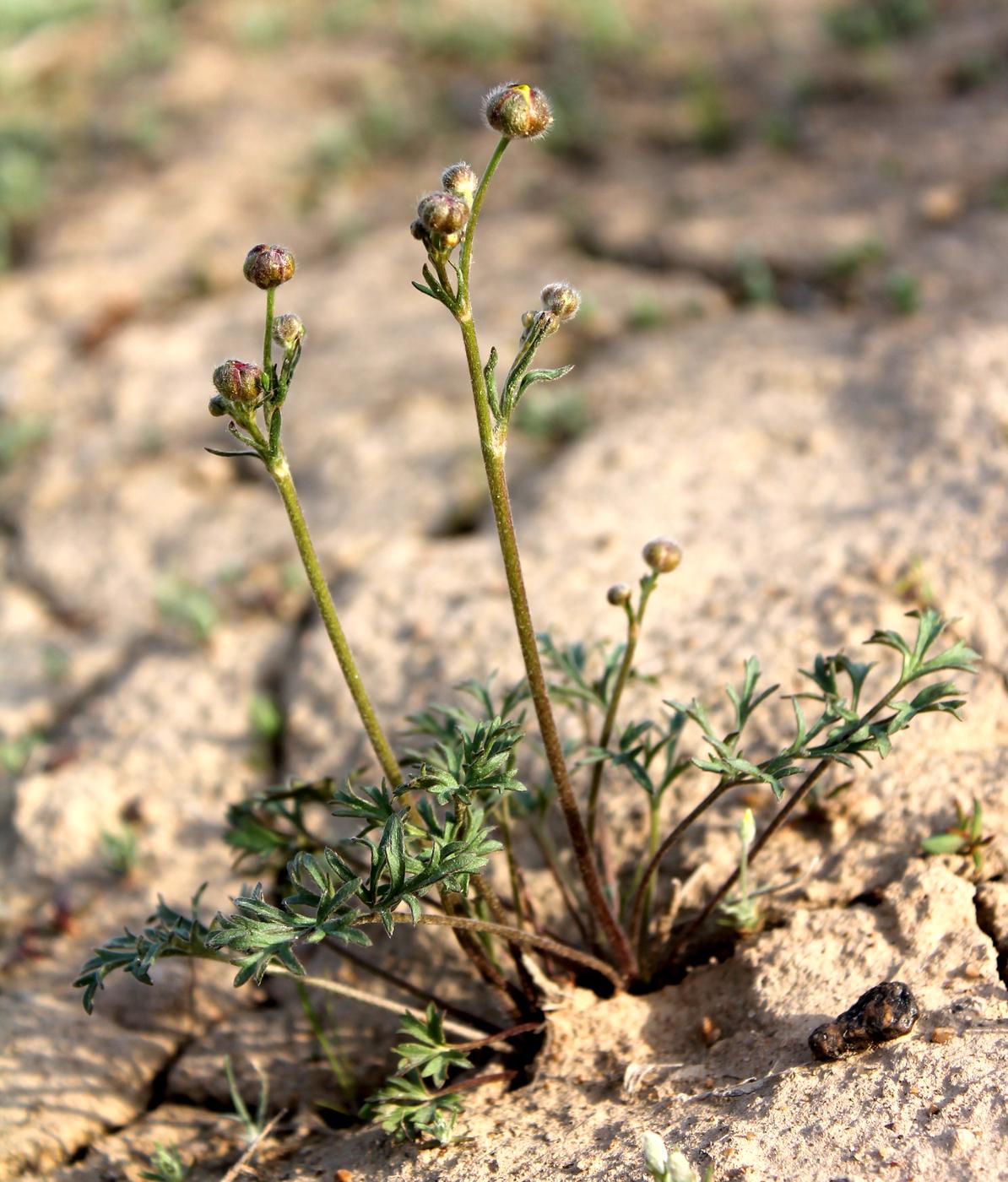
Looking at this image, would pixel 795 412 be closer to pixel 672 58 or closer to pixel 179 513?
pixel 179 513

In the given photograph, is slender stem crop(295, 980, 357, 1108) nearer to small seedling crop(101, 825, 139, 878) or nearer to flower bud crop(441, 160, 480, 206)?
small seedling crop(101, 825, 139, 878)

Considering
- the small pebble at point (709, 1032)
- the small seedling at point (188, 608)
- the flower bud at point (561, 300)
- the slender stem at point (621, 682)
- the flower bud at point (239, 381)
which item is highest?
the small seedling at point (188, 608)

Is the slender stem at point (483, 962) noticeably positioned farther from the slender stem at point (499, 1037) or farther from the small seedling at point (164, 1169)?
the small seedling at point (164, 1169)

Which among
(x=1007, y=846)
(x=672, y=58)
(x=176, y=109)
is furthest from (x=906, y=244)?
(x=176, y=109)

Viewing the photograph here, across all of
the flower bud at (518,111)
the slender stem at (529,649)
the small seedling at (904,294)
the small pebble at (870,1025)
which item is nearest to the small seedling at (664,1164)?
the small pebble at (870,1025)

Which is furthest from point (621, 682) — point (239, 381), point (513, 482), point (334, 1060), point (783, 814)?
point (513, 482)

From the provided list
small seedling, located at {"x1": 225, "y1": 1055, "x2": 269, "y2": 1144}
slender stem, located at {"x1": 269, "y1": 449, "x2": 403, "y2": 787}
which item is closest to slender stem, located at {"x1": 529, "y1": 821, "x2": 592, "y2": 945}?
slender stem, located at {"x1": 269, "y1": 449, "x2": 403, "y2": 787}
